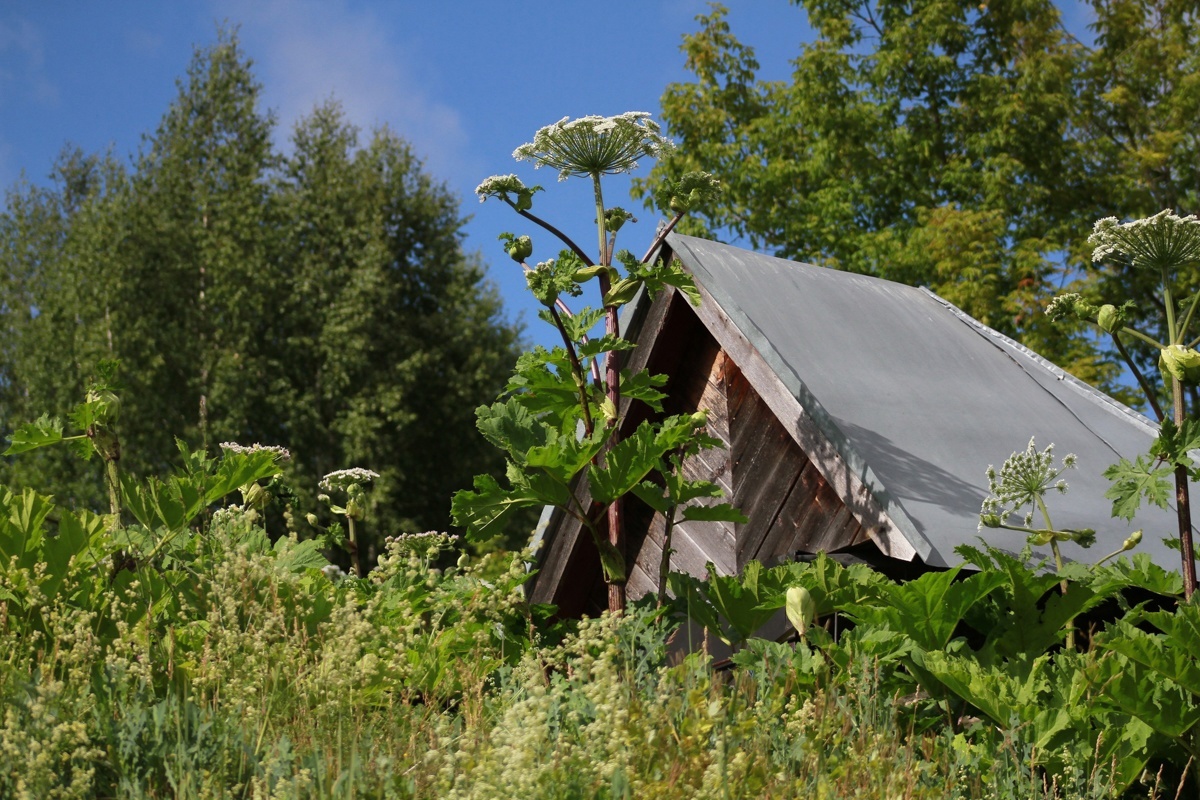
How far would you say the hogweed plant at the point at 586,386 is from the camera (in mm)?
3438

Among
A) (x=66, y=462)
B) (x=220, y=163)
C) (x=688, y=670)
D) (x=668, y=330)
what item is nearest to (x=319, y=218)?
(x=220, y=163)

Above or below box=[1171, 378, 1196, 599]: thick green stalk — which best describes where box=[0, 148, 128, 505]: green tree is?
above

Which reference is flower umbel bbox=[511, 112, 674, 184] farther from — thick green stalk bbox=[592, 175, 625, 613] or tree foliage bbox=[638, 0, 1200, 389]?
tree foliage bbox=[638, 0, 1200, 389]

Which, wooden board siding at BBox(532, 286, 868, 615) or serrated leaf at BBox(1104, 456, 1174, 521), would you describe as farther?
wooden board siding at BBox(532, 286, 868, 615)

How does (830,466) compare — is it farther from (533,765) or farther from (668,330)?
A: (533,765)

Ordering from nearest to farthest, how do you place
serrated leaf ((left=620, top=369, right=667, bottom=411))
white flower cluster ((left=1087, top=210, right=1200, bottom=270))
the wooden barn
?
1. white flower cluster ((left=1087, top=210, right=1200, bottom=270))
2. serrated leaf ((left=620, top=369, right=667, bottom=411))
3. the wooden barn

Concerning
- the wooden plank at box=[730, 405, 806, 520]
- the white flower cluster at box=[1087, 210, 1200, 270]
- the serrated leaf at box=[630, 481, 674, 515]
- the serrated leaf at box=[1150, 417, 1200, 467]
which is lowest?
the serrated leaf at box=[630, 481, 674, 515]

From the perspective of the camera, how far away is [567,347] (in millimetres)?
3721

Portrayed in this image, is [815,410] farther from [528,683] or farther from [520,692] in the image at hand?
[528,683]

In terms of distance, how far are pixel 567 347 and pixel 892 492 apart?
4.23 ft

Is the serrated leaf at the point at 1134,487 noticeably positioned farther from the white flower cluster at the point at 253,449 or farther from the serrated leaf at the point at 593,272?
the white flower cluster at the point at 253,449

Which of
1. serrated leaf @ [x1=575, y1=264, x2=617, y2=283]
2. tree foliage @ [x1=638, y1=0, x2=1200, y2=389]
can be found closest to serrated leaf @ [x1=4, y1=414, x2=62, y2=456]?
serrated leaf @ [x1=575, y1=264, x2=617, y2=283]

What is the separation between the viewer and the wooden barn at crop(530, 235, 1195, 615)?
167 inches

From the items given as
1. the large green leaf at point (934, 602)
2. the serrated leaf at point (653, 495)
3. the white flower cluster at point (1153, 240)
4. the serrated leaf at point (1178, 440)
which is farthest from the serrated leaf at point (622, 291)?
the serrated leaf at point (1178, 440)
